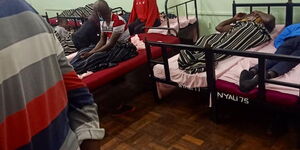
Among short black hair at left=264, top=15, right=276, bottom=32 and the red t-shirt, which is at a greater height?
the red t-shirt

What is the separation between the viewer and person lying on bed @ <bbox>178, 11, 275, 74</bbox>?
233cm

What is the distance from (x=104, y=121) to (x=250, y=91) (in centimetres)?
134

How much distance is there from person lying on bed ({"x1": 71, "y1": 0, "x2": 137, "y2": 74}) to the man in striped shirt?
1.95 metres

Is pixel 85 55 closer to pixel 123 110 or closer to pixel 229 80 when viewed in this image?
pixel 123 110

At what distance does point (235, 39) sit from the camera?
2.56 metres

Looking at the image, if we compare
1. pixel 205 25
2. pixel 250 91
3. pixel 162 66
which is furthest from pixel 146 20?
pixel 250 91

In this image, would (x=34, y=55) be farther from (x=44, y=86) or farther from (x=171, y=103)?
(x=171, y=103)

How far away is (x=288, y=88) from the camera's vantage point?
6.01ft

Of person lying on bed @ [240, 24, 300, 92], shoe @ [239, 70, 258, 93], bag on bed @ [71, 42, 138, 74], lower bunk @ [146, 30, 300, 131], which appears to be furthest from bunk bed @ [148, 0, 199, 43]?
shoe @ [239, 70, 258, 93]

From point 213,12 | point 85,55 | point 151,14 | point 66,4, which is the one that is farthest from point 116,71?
point 66,4

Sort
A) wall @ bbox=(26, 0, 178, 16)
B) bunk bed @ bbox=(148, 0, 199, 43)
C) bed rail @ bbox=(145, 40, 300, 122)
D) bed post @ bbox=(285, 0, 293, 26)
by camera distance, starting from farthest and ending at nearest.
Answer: wall @ bbox=(26, 0, 178, 16) < bunk bed @ bbox=(148, 0, 199, 43) < bed post @ bbox=(285, 0, 293, 26) < bed rail @ bbox=(145, 40, 300, 122)

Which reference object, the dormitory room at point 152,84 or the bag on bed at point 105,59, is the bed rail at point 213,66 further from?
the bag on bed at point 105,59

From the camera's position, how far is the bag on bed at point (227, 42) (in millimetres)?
2322

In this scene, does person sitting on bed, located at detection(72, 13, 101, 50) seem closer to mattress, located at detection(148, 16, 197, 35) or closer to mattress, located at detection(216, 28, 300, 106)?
mattress, located at detection(148, 16, 197, 35)
